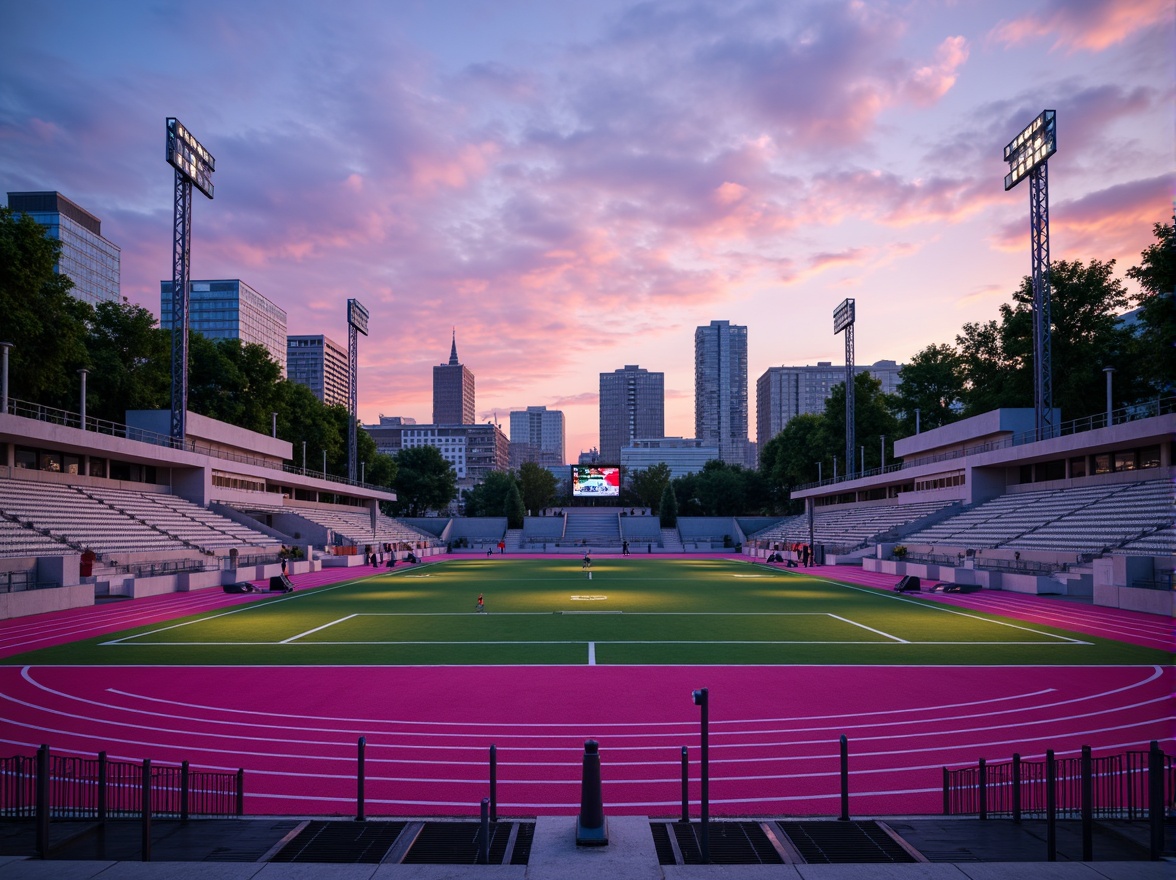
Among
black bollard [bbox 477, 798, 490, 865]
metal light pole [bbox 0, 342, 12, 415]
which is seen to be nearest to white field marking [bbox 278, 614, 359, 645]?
black bollard [bbox 477, 798, 490, 865]

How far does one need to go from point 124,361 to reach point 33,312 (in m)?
19.3

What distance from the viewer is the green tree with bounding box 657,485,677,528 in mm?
102456

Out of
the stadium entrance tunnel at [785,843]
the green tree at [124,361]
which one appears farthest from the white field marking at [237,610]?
the green tree at [124,361]

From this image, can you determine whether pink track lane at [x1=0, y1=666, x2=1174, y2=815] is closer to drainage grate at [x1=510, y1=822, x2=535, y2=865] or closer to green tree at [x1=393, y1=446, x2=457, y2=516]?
drainage grate at [x1=510, y1=822, x2=535, y2=865]

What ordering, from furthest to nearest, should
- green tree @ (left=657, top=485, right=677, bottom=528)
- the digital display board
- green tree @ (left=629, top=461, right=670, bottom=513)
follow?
green tree @ (left=629, top=461, right=670, bottom=513), green tree @ (left=657, top=485, right=677, bottom=528), the digital display board

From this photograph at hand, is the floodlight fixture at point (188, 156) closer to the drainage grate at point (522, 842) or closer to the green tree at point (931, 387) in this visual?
the drainage grate at point (522, 842)

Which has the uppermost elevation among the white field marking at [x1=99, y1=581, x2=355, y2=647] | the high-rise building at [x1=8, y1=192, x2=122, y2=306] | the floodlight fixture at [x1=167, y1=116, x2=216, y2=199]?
the high-rise building at [x1=8, y1=192, x2=122, y2=306]

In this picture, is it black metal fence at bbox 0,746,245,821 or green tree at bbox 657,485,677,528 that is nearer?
black metal fence at bbox 0,746,245,821

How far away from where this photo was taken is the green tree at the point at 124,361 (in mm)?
55781

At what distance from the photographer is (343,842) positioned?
7328 millimetres

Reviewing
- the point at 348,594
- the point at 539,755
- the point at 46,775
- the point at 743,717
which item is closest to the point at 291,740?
the point at 539,755

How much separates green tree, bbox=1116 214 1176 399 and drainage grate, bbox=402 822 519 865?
118ft

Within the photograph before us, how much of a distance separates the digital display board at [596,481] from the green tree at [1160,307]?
61.2 metres

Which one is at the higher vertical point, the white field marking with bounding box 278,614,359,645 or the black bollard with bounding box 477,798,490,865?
the black bollard with bounding box 477,798,490,865
